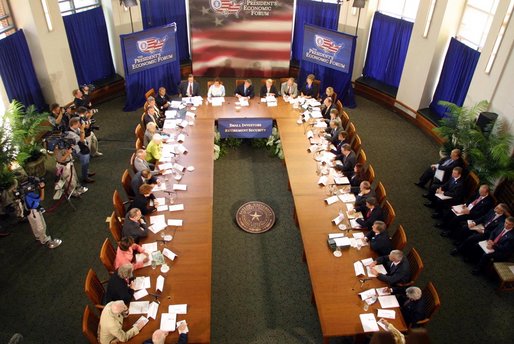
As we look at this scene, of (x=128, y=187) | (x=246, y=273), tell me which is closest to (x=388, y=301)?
(x=246, y=273)

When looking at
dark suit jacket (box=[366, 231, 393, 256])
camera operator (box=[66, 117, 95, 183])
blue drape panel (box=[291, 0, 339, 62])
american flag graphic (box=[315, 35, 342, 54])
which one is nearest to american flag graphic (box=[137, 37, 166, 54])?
camera operator (box=[66, 117, 95, 183])

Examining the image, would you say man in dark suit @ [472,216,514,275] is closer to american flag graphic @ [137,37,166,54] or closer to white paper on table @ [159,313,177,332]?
white paper on table @ [159,313,177,332]

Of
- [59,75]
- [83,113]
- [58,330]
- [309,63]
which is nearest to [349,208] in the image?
[58,330]

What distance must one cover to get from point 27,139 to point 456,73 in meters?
10.7

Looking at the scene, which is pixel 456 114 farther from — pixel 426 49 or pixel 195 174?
pixel 195 174

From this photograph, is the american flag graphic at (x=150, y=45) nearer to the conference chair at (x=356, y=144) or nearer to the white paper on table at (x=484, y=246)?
the conference chair at (x=356, y=144)

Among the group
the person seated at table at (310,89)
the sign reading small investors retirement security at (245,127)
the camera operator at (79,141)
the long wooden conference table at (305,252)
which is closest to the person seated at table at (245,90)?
the sign reading small investors retirement security at (245,127)

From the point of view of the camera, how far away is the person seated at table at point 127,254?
578cm

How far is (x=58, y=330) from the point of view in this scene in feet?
20.3

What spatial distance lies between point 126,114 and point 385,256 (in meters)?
8.98

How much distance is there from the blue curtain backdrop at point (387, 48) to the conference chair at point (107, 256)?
10213 millimetres

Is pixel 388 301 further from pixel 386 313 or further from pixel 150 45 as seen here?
pixel 150 45

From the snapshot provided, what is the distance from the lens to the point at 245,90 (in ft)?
36.8

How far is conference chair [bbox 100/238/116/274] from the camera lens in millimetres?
6111
